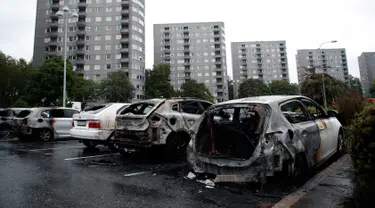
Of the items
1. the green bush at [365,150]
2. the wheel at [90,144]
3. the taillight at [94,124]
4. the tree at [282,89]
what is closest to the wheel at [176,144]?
the taillight at [94,124]

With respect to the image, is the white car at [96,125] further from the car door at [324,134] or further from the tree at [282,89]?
the tree at [282,89]

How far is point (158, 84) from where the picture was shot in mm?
62000

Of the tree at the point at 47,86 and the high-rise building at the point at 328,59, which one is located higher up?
the high-rise building at the point at 328,59

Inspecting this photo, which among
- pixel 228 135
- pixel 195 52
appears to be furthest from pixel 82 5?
pixel 228 135

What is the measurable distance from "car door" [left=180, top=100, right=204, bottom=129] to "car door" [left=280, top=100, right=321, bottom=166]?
113 inches

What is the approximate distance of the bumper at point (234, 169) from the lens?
11.8 ft

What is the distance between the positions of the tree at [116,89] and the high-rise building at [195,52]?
122 feet

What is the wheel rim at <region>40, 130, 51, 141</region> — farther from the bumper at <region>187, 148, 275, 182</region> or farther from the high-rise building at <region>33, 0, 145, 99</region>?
the high-rise building at <region>33, 0, 145, 99</region>

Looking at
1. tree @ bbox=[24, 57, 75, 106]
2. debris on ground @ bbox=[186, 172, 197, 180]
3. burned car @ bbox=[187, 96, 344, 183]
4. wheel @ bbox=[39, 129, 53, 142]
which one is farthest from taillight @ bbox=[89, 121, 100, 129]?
tree @ bbox=[24, 57, 75, 106]

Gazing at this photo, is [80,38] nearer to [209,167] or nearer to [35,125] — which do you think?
[35,125]

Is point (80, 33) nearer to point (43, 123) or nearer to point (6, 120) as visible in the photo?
point (6, 120)

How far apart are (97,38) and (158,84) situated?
20894mm

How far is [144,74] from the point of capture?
2539 inches

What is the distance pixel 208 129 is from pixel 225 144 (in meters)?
0.45
